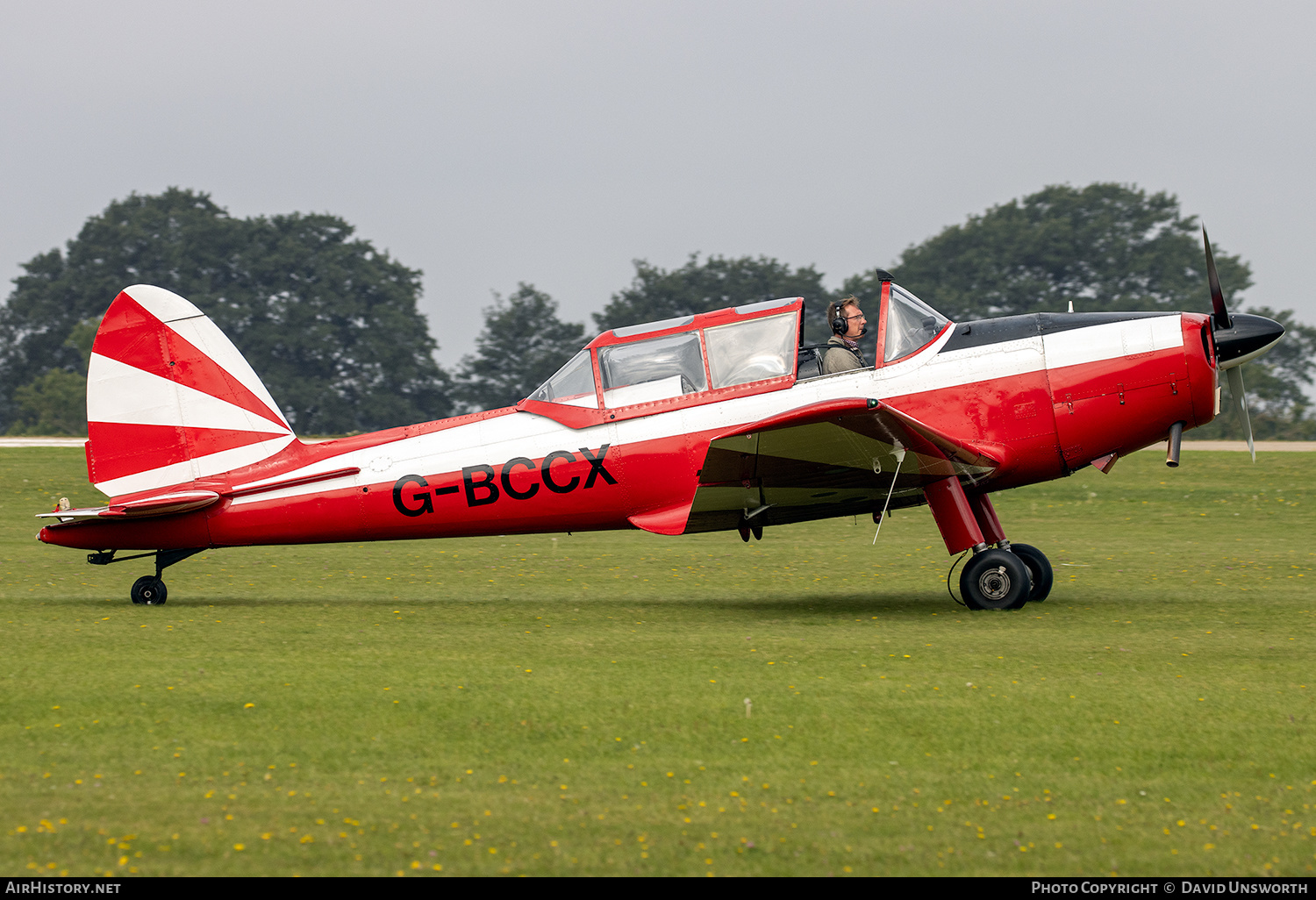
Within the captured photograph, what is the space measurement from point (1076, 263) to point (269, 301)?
40.2 meters

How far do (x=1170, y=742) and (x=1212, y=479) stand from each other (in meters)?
19.3

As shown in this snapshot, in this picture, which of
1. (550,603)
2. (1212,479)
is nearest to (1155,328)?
(550,603)

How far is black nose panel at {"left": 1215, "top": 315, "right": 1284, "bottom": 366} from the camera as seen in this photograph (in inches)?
376

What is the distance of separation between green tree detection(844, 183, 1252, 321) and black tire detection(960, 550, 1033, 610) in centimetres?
4259

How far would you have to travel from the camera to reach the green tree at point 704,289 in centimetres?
5891

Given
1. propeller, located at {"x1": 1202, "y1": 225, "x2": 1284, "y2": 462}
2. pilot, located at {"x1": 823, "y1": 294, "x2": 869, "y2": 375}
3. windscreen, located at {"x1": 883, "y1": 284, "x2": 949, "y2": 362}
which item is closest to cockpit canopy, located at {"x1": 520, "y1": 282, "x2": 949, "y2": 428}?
windscreen, located at {"x1": 883, "y1": 284, "x2": 949, "y2": 362}

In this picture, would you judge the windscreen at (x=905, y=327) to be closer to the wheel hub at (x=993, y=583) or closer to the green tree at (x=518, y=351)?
the wheel hub at (x=993, y=583)

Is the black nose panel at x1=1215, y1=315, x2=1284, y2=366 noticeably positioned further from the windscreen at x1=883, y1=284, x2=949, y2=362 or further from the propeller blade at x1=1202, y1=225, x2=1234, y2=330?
the windscreen at x1=883, y1=284, x2=949, y2=362

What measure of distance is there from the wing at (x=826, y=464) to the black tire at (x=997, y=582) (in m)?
0.70

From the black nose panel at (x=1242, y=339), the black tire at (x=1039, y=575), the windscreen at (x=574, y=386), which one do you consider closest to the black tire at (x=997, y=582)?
the black tire at (x=1039, y=575)

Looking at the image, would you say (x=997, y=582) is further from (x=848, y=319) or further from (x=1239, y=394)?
(x=1239, y=394)

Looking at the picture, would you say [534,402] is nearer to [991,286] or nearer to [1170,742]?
[1170,742]

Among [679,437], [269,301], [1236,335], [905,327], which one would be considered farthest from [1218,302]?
[269,301]

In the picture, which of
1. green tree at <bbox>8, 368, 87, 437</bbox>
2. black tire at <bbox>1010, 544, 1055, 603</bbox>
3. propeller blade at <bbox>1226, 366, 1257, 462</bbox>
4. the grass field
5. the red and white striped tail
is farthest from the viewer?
green tree at <bbox>8, 368, 87, 437</bbox>
